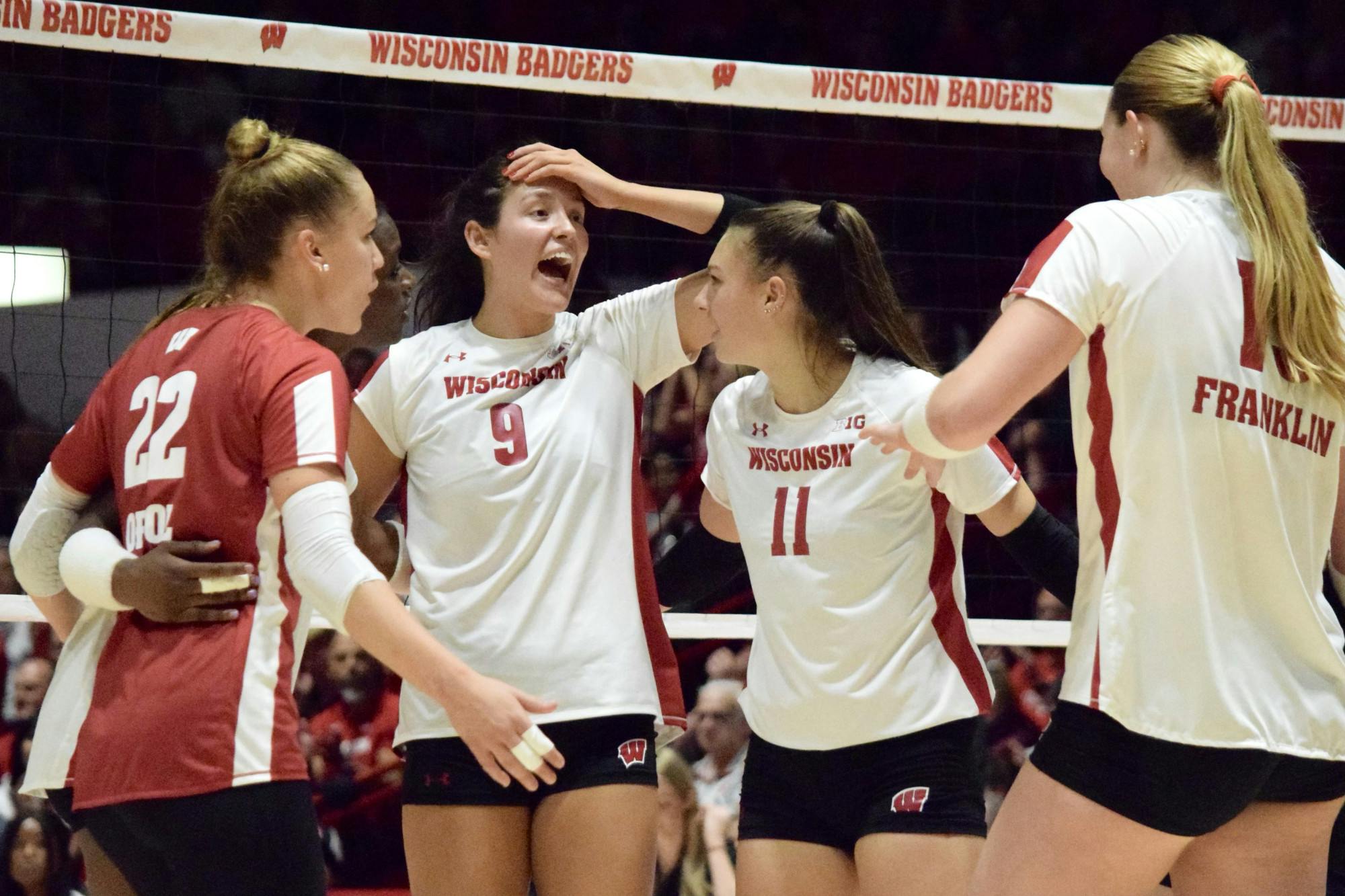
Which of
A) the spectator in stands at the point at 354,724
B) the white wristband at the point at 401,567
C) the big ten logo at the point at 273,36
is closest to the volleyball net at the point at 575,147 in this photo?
the big ten logo at the point at 273,36

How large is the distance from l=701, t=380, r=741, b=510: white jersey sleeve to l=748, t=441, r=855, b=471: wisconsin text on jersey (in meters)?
0.12

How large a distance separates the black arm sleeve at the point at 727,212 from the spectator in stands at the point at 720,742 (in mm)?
2620

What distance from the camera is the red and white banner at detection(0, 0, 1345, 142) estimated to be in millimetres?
4430

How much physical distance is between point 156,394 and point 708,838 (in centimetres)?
356

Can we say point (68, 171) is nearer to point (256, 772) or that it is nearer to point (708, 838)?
point (708, 838)

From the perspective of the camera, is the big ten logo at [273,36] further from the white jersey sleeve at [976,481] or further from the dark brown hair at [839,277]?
the white jersey sleeve at [976,481]

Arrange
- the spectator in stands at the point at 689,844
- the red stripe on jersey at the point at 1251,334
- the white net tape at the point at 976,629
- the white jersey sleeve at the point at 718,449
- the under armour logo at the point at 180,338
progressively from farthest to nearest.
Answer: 1. the spectator in stands at the point at 689,844
2. the white net tape at the point at 976,629
3. the white jersey sleeve at the point at 718,449
4. the under armour logo at the point at 180,338
5. the red stripe on jersey at the point at 1251,334

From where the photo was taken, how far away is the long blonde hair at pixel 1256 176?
2168 mm

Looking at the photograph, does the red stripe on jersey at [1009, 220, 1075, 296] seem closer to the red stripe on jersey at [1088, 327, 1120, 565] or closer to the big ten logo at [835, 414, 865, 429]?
the red stripe on jersey at [1088, 327, 1120, 565]

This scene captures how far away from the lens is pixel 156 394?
2.29 m

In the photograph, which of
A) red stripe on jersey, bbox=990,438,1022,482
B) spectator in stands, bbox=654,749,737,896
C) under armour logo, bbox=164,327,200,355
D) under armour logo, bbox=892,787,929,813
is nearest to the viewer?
under armour logo, bbox=164,327,200,355

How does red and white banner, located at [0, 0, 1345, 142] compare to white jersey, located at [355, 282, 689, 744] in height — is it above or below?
above

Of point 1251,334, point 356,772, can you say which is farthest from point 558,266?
point 356,772

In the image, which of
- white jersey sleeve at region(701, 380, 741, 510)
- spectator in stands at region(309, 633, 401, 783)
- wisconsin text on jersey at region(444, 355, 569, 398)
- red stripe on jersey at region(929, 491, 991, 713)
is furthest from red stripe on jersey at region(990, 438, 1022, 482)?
spectator in stands at region(309, 633, 401, 783)
